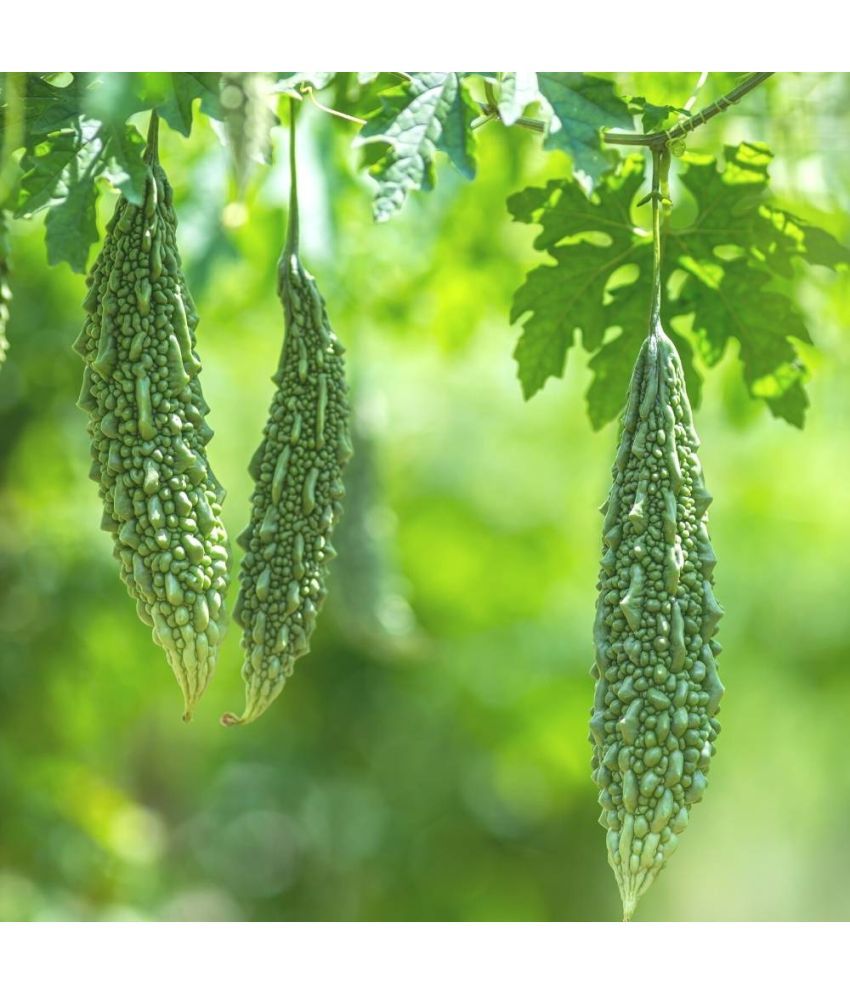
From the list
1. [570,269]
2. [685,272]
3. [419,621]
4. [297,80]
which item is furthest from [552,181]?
[419,621]

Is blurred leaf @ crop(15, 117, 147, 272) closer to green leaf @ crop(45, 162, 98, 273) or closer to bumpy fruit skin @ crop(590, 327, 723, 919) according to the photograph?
green leaf @ crop(45, 162, 98, 273)

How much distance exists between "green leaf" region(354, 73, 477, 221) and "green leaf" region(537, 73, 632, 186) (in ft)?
0.42

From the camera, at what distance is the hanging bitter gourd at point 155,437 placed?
5.10ft

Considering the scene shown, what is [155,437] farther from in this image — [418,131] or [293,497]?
[418,131]

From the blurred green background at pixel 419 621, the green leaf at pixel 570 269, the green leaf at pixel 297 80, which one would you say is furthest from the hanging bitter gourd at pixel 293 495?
the blurred green background at pixel 419 621

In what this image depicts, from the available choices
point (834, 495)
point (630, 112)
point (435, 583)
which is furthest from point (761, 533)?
point (630, 112)

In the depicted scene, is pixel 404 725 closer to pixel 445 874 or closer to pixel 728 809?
pixel 445 874

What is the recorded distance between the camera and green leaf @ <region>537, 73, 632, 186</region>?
159 cm

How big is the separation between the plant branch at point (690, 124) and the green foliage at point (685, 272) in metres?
0.18

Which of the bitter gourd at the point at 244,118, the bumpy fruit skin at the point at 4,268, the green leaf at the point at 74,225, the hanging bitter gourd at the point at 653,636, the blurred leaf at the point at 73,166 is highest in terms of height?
the bitter gourd at the point at 244,118

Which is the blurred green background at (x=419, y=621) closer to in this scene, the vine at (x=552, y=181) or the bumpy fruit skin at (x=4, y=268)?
the vine at (x=552, y=181)

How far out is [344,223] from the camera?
3.60 meters

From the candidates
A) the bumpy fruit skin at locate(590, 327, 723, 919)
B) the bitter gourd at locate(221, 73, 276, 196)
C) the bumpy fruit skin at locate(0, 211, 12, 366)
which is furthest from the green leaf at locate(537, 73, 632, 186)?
the bumpy fruit skin at locate(0, 211, 12, 366)
